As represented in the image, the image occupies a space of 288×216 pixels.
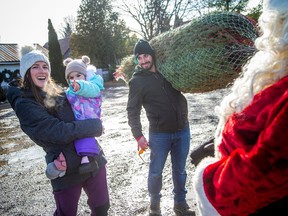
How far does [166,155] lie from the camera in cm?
318

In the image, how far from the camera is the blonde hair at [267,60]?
1.04m

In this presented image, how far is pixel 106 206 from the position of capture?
8.36 feet

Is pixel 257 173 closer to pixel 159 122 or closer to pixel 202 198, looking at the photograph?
pixel 202 198

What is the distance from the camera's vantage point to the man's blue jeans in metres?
3.11

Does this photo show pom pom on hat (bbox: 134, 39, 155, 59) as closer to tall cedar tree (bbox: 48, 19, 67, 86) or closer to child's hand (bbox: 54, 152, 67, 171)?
child's hand (bbox: 54, 152, 67, 171)

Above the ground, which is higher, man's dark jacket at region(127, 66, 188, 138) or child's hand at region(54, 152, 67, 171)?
man's dark jacket at region(127, 66, 188, 138)

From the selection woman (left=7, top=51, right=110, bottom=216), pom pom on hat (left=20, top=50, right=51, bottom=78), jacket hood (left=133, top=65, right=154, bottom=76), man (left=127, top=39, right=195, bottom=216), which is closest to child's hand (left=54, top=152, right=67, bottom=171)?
woman (left=7, top=51, right=110, bottom=216)

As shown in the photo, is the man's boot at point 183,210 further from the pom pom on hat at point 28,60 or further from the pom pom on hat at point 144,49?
the pom pom on hat at point 28,60

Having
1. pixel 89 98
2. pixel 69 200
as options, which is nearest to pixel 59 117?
pixel 89 98

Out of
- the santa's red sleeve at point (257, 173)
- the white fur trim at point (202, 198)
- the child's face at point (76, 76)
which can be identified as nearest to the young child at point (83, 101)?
the child's face at point (76, 76)

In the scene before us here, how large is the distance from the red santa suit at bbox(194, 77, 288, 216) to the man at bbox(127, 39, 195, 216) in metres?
1.82

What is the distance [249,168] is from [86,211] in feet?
10.6

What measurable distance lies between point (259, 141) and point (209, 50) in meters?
1.08

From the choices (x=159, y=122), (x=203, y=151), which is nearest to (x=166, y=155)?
(x=159, y=122)
